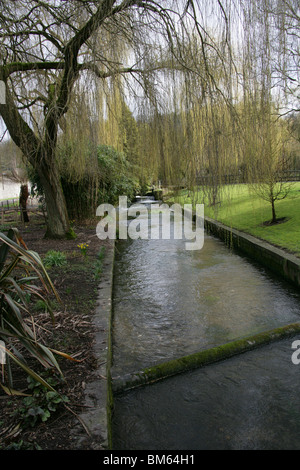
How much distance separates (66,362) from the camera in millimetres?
2846

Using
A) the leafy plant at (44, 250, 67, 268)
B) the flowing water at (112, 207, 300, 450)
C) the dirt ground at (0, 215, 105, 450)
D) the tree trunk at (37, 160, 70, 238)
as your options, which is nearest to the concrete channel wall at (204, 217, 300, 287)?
the flowing water at (112, 207, 300, 450)

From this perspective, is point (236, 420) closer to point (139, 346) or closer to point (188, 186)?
point (139, 346)

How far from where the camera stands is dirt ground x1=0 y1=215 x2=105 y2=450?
197cm

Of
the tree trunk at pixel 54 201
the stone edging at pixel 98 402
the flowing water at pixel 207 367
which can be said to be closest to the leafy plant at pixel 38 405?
the stone edging at pixel 98 402

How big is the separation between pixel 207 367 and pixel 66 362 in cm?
145

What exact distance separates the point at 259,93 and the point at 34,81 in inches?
217

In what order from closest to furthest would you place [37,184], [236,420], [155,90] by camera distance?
[236,420]
[155,90]
[37,184]

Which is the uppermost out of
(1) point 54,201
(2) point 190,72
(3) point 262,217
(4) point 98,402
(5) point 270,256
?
(2) point 190,72

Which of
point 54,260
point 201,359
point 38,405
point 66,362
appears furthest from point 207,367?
point 54,260

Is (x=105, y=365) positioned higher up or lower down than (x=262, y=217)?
lower down

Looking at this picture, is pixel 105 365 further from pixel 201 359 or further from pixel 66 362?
pixel 201 359

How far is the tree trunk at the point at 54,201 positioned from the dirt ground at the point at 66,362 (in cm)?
262

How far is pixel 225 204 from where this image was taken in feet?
10.5
